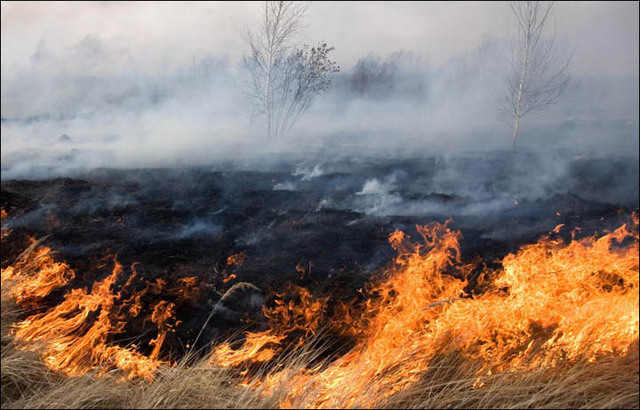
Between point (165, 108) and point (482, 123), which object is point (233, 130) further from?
point (482, 123)

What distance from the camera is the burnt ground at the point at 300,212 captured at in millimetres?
→ 5070

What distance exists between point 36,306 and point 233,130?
13.8 feet

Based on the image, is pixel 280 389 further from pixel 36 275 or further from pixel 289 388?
pixel 36 275

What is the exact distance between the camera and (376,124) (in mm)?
7059

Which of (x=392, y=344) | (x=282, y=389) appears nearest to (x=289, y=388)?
(x=282, y=389)

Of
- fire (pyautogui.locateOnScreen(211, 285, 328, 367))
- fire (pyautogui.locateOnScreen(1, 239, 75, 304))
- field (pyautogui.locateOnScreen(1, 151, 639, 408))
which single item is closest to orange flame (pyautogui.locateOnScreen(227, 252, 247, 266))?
field (pyautogui.locateOnScreen(1, 151, 639, 408))

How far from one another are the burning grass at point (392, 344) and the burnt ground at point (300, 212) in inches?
14.0

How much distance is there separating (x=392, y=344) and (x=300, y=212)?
299 cm

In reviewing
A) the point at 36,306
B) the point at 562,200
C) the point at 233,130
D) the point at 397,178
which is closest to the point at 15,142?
the point at 233,130

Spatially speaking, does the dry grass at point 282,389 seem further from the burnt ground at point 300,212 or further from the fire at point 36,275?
the burnt ground at point 300,212

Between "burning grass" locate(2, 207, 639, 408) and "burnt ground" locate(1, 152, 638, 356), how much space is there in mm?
356

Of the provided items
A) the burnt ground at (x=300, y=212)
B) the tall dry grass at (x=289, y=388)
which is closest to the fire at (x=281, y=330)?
the burnt ground at (x=300, y=212)

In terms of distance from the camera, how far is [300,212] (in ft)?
21.2

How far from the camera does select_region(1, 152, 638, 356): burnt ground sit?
507 cm
